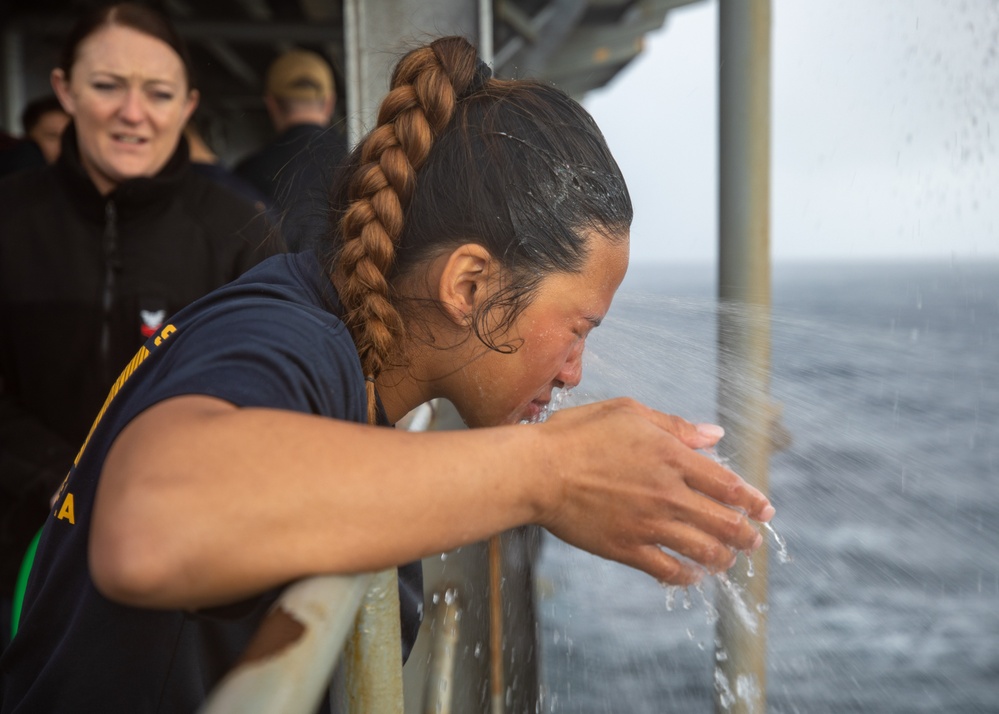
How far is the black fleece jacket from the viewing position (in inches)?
101

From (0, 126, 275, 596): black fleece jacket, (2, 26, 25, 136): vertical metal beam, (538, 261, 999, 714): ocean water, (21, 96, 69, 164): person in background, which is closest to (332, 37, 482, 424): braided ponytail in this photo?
(538, 261, 999, 714): ocean water

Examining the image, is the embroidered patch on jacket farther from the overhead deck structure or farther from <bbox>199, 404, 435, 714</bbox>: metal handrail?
the overhead deck structure

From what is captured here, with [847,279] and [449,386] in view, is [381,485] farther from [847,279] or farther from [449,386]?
[847,279]

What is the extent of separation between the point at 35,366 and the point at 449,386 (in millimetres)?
1667

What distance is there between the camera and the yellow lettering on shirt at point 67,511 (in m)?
1.20

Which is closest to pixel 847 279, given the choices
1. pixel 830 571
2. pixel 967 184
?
pixel 830 571

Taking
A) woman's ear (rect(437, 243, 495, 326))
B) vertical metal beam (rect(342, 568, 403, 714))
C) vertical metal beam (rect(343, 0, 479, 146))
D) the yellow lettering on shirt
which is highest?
vertical metal beam (rect(343, 0, 479, 146))

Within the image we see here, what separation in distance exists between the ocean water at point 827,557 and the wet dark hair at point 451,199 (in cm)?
36

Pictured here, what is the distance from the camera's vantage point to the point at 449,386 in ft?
4.57

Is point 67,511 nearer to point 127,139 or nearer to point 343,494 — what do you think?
point 343,494

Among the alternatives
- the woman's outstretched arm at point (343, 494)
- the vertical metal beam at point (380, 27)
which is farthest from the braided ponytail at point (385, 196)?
the vertical metal beam at point (380, 27)

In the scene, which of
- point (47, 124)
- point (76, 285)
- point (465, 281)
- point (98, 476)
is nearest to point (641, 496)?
point (465, 281)

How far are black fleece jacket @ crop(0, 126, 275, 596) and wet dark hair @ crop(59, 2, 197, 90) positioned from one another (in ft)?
0.86

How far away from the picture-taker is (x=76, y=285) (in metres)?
2.57
